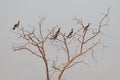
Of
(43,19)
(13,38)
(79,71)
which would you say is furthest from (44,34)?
(79,71)

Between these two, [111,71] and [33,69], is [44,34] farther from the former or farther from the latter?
[111,71]

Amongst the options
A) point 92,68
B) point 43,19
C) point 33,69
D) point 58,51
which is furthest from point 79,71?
point 43,19

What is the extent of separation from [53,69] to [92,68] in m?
0.28

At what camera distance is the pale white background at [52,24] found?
177cm

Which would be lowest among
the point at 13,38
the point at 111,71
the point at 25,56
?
the point at 111,71

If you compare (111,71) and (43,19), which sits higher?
(43,19)

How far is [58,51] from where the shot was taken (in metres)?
1.78

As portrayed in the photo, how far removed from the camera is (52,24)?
5.92 ft

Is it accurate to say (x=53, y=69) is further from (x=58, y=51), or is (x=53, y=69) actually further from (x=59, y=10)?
(x=59, y=10)

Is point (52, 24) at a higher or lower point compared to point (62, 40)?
higher

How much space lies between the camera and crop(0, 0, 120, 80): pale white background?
177 cm

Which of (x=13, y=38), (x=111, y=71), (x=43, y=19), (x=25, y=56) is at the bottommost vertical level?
(x=111, y=71)

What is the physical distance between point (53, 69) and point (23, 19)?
0.41m

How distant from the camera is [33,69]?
1.77m
